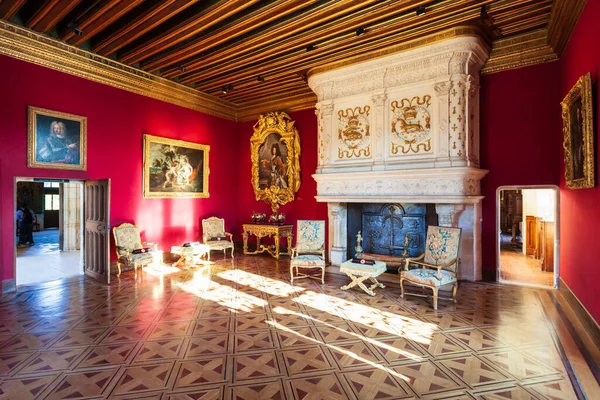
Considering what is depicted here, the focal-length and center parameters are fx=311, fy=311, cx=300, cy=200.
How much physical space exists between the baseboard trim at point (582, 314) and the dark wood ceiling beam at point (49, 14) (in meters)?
8.13

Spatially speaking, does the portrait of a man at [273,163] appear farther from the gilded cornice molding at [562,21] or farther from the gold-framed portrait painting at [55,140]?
the gilded cornice molding at [562,21]

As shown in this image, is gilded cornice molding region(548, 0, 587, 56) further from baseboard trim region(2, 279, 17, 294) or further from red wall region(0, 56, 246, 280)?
baseboard trim region(2, 279, 17, 294)

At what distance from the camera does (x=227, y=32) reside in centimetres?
566

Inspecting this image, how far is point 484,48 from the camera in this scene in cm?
588

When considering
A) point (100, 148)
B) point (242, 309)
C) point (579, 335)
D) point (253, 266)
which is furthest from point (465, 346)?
point (100, 148)

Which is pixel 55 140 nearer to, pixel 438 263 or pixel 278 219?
pixel 278 219

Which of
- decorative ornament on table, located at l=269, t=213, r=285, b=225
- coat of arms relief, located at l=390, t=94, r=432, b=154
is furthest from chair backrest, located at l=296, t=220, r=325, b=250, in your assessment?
coat of arms relief, located at l=390, t=94, r=432, b=154

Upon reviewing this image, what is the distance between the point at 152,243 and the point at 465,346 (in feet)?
21.6

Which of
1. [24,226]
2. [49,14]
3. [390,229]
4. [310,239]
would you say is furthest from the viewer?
[24,226]

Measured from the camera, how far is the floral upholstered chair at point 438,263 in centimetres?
489

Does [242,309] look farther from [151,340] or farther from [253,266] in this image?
[253,266]

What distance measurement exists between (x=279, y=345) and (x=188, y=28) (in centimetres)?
541

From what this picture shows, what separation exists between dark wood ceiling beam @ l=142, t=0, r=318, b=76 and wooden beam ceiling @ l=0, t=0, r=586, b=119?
0.02 metres

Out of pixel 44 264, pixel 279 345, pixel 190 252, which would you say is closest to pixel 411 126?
pixel 279 345
